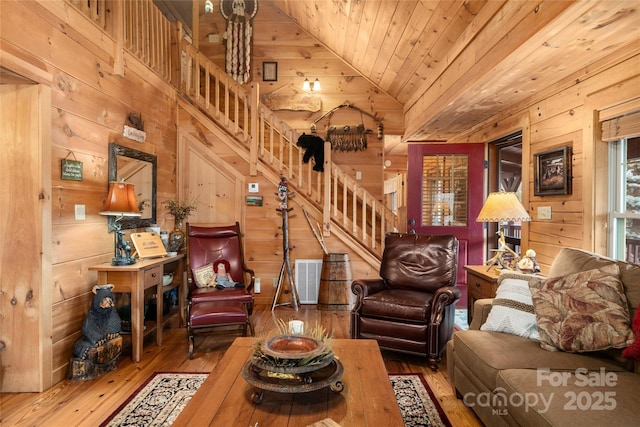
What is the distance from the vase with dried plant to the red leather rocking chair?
0.59ft

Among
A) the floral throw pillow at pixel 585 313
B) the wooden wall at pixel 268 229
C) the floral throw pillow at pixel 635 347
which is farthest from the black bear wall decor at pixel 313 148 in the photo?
the floral throw pillow at pixel 635 347

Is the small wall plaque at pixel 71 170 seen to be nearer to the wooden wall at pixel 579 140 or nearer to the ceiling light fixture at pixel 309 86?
the ceiling light fixture at pixel 309 86

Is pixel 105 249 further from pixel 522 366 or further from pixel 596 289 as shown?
pixel 596 289

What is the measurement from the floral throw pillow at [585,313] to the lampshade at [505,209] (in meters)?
1.16

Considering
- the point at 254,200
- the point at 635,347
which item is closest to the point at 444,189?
the point at 254,200

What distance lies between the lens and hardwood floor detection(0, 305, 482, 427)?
2.16 metres

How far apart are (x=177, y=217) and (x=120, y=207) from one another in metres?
1.18

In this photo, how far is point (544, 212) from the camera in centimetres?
345

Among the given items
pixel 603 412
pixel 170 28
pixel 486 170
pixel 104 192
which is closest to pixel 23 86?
pixel 104 192

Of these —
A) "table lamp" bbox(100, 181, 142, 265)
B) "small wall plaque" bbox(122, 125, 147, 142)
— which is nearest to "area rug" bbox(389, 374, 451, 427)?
"table lamp" bbox(100, 181, 142, 265)

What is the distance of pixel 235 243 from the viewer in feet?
12.9

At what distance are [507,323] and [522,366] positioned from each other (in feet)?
1.46

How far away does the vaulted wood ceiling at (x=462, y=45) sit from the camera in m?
2.19

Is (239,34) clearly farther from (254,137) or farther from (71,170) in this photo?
(71,170)
